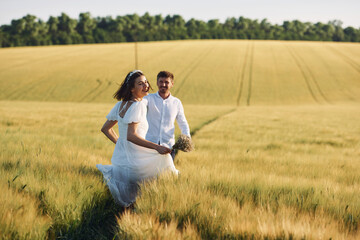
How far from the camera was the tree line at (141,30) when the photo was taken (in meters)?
79.4

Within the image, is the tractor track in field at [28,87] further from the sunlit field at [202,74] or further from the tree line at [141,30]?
the tree line at [141,30]

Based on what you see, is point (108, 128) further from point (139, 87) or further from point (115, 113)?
point (139, 87)

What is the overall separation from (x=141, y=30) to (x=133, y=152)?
97.5m

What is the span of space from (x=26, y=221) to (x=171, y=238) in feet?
3.10

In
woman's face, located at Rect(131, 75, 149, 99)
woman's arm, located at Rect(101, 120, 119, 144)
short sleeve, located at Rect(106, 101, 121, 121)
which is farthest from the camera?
woman's arm, located at Rect(101, 120, 119, 144)

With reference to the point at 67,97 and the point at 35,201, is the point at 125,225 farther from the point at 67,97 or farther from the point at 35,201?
the point at 67,97

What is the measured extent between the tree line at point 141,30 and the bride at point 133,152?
223 ft

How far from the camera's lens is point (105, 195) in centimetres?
305

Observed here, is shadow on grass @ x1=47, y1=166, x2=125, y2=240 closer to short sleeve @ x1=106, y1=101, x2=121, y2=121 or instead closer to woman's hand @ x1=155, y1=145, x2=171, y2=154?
woman's hand @ x1=155, y1=145, x2=171, y2=154

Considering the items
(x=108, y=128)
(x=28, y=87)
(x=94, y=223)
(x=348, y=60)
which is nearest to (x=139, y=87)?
(x=108, y=128)

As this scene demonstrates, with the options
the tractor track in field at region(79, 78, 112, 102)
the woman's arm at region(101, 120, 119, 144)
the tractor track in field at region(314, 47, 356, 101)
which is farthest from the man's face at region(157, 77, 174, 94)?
the tractor track in field at region(314, 47, 356, 101)

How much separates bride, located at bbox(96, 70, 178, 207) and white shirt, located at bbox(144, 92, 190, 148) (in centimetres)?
82

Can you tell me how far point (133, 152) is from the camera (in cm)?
348

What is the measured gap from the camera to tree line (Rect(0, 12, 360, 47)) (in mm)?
79375
